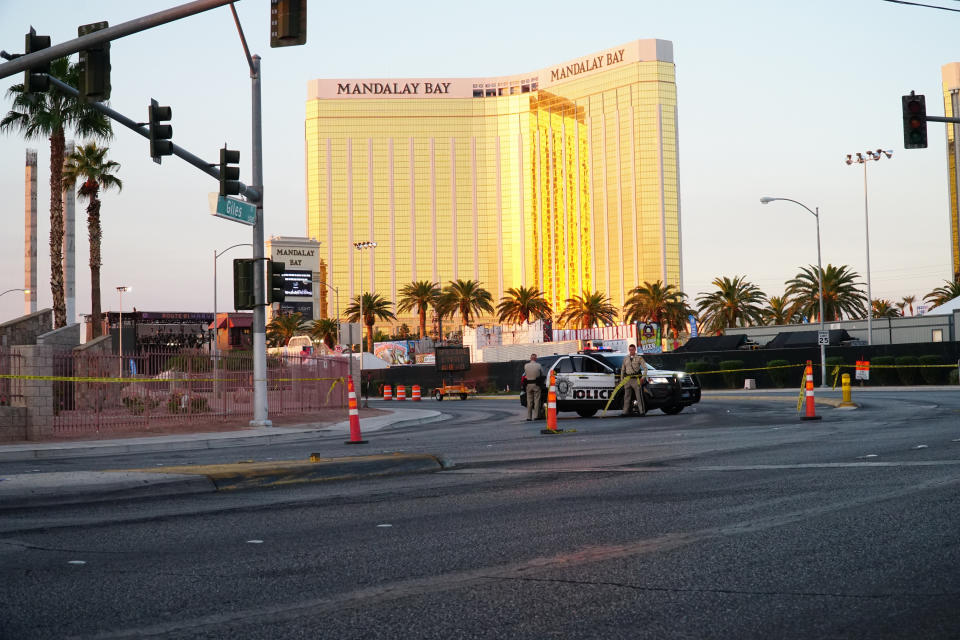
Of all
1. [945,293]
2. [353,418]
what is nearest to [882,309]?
[945,293]

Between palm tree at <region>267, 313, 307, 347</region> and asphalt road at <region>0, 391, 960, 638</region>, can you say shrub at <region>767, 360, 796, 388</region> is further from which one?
palm tree at <region>267, 313, 307, 347</region>

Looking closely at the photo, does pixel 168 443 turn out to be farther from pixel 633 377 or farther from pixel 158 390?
pixel 633 377

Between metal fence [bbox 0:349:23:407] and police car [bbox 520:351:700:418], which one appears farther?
police car [bbox 520:351:700:418]

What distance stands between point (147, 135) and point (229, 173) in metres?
3.20

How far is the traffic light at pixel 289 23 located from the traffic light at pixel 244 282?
10.4 metres

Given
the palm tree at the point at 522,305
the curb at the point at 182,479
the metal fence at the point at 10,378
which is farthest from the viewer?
the palm tree at the point at 522,305

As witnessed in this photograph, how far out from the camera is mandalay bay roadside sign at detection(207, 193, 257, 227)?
74.6ft

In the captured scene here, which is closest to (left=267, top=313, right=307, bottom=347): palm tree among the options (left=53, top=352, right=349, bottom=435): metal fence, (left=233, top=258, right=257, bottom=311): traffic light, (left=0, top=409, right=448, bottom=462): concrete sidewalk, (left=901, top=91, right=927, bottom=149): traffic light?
(left=53, top=352, right=349, bottom=435): metal fence

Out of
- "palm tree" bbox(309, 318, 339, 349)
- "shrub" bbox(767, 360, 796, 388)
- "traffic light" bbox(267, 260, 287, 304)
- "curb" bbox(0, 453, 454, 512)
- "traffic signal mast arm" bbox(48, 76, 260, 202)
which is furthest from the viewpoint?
"palm tree" bbox(309, 318, 339, 349)

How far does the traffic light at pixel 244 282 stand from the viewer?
2473 centimetres

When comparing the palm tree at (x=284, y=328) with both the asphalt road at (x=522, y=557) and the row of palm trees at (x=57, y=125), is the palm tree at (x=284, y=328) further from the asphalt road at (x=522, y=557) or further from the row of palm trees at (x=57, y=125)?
the asphalt road at (x=522, y=557)

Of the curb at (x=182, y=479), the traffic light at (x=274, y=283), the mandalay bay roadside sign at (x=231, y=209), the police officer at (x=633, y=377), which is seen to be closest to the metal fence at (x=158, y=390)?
the traffic light at (x=274, y=283)

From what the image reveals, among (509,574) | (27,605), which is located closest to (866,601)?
(509,574)

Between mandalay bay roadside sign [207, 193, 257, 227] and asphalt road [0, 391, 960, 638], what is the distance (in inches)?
508
